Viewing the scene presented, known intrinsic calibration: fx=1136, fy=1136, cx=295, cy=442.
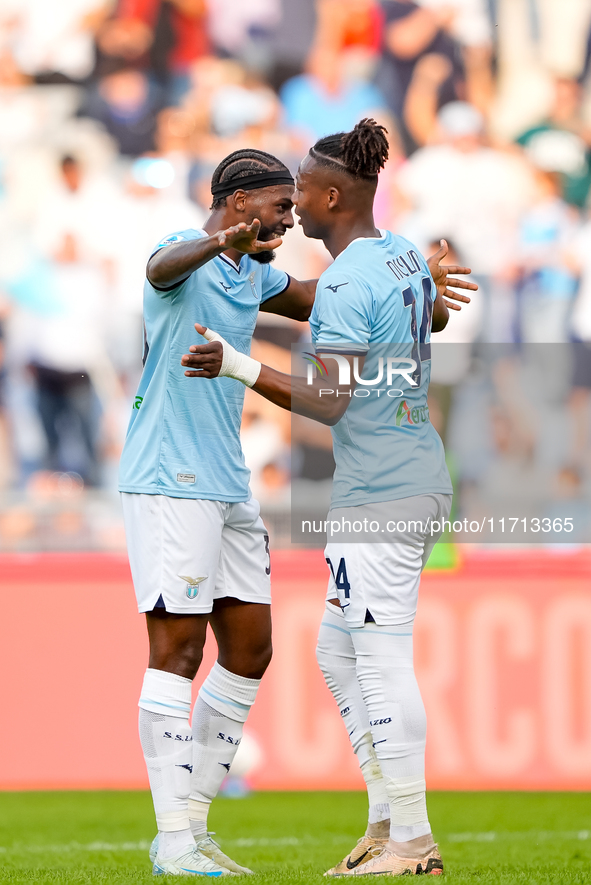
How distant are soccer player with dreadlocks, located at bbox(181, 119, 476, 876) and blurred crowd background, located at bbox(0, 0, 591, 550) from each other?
4.08 meters

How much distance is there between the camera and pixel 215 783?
12.1ft

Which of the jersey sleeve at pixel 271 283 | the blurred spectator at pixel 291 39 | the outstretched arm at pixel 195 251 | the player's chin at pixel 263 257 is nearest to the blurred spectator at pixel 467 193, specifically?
the blurred spectator at pixel 291 39

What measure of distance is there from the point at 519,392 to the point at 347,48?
3.14 metres

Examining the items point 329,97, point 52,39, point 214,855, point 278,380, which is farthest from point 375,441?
point 52,39

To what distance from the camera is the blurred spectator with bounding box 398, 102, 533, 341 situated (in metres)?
8.55

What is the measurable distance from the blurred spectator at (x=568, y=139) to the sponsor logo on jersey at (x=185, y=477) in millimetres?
6147

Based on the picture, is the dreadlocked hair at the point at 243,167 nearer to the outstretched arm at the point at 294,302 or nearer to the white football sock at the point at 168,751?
the outstretched arm at the point at 294,302

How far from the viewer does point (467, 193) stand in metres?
8.69

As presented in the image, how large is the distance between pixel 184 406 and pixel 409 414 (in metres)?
0.69

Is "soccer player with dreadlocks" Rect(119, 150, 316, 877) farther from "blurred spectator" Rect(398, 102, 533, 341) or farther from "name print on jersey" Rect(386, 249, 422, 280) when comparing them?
"blurred spectator" Rect(398, 102, 533, 341)

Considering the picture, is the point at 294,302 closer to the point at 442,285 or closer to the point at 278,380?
the point at 442,285

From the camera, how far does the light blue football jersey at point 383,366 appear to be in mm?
3244

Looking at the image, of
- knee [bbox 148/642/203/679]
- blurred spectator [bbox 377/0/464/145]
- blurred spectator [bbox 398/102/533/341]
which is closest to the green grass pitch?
knee [bbox 148/642/203/679]

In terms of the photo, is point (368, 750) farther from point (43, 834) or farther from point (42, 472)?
point (42, 472)
